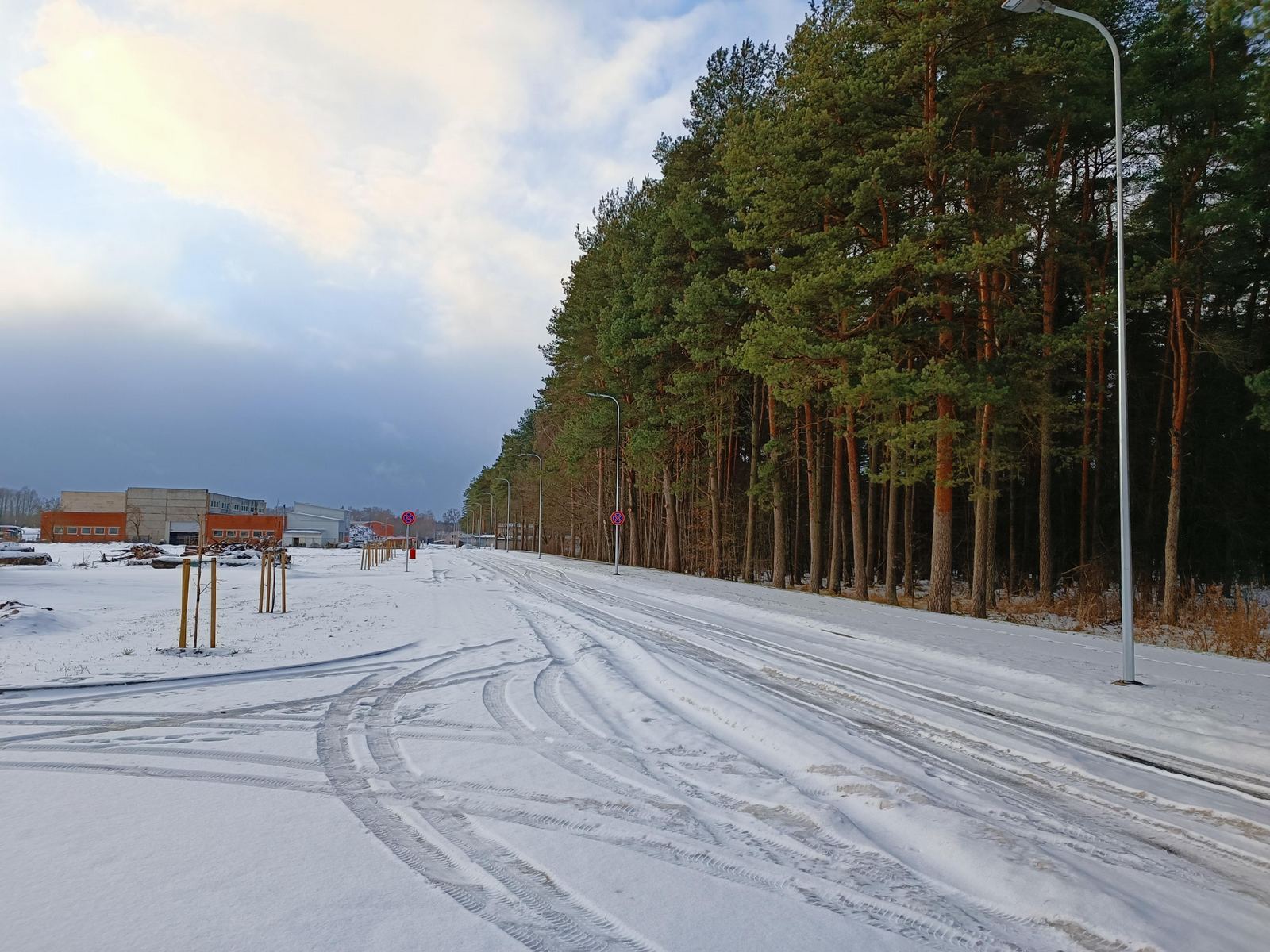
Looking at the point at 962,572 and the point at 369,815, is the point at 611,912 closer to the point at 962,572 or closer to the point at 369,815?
the point at 369,815

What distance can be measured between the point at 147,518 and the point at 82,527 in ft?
27.3

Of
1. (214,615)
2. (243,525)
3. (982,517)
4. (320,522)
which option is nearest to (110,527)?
(243,525)

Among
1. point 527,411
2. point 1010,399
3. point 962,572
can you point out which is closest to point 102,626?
point 1010,399

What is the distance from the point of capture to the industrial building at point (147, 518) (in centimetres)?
10162

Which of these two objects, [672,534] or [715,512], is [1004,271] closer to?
[715,512]

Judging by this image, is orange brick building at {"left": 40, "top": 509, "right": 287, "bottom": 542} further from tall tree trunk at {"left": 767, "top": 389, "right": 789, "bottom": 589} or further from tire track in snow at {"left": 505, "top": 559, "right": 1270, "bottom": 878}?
tire track in snow at {"left": 505, "top": 559, "right": 1270, "bottom": 878}

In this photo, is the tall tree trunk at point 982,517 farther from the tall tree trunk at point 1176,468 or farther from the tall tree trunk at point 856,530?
the tall tree trunk at point 1176,468

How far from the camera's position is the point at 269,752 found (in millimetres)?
5578

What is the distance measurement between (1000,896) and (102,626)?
50.8 ft

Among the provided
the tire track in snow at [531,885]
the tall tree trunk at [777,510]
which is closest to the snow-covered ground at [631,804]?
the tire track in snow at [531,885]

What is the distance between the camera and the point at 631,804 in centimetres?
449

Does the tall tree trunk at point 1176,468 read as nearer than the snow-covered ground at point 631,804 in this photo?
No

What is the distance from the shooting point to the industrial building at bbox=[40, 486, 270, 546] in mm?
101625

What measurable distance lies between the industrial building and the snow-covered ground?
105720 millimetres
